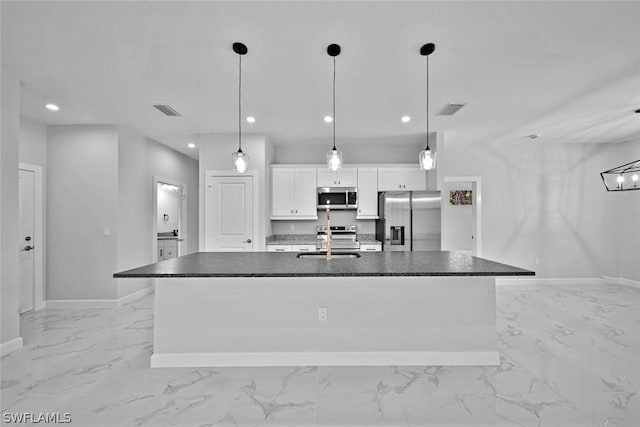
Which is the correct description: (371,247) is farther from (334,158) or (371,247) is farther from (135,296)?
(135,296)

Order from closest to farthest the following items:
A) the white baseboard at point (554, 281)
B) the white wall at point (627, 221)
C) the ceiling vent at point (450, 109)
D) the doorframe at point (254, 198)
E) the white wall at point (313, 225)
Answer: the ceiling vent at point (450, 109)
the doorframe at point (254, 198)
the white wall at point (627, 221)
the white wall at point (313, 225)
the white baseboard at point (554, 281)

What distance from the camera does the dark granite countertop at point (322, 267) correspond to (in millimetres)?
2268

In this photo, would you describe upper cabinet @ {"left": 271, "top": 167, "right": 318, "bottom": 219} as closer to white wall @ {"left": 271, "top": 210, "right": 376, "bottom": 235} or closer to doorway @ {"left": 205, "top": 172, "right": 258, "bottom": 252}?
white wall @ {"left": 271, "top": 210, "right": 376, "bottom": 235}

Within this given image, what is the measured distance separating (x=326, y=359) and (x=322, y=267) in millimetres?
846

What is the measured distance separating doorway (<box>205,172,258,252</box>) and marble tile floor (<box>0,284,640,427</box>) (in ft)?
6.41

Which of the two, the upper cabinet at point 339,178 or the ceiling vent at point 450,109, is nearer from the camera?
the ceiling vent at point 450,109

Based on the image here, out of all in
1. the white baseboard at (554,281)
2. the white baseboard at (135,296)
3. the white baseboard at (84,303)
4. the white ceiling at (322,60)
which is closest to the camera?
the white ceiling at (322,60)

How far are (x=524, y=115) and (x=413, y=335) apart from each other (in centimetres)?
344

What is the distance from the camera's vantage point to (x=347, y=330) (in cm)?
273

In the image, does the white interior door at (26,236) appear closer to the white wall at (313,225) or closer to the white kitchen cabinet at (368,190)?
the white wall at (313,225)

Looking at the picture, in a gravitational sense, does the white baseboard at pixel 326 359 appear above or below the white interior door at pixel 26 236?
below

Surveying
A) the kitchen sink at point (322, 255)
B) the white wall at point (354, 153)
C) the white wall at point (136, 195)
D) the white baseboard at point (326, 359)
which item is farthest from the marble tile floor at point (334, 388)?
the white wall at point (354, 153)

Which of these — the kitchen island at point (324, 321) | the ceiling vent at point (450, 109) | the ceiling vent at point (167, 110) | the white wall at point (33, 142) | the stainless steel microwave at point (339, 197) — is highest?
the ceiling vent at point (450, 109)

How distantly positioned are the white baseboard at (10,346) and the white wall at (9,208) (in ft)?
0.04
